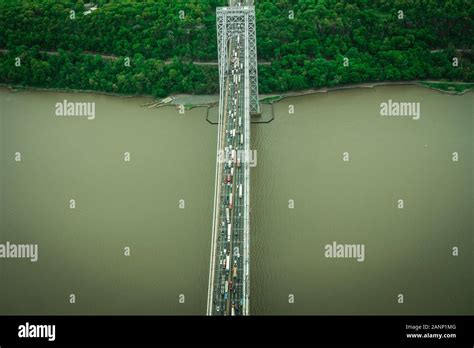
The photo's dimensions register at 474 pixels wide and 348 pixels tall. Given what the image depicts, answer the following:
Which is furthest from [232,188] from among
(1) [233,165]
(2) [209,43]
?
(2) [209,43]

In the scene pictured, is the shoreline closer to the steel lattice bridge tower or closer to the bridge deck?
the steel lattice bridge tower

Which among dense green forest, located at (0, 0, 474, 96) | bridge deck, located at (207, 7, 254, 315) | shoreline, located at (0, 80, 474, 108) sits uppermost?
dense green forest, located at (0, 0, 474, 96)

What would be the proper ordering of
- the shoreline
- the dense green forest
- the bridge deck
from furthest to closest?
the dense green forest → the shoreline → the bridge deck

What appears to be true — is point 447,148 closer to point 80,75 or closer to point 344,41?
point 344,41

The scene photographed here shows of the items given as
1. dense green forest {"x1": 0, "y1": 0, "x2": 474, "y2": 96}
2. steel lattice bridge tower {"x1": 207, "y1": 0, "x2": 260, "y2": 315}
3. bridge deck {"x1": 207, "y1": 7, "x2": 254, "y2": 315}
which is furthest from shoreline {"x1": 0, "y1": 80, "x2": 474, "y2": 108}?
bridge deck {"x1": 207, "y1": 7, "x2": 254, "y2": 315}

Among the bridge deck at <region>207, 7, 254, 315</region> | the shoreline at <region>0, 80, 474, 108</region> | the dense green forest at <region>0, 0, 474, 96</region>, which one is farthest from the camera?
the dense green forest at <region>0, 0, 474, 96</region>

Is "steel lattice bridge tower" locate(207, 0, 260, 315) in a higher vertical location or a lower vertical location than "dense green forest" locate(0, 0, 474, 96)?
lower
